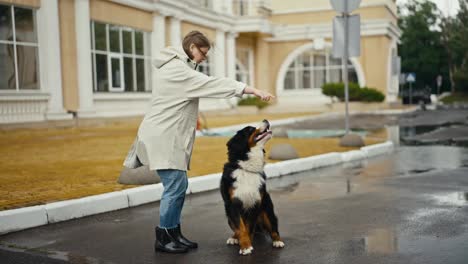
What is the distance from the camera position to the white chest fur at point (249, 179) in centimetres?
482

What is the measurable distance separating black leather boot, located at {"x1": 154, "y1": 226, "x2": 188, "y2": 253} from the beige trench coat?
636mm

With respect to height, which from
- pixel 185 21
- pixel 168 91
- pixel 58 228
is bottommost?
pixel 58 228

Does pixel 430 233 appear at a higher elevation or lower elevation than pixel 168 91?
lower

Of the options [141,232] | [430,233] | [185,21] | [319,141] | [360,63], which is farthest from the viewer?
[360,63]

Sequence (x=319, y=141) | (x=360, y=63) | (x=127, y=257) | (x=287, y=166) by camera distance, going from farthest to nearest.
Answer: (x=360, y=63) → (x=319, y=141) → (x=287, y=166) → (x=127, y=257)

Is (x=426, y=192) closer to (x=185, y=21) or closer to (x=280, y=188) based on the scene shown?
(x=280, y=188)

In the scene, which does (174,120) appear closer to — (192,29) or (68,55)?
(68,55)

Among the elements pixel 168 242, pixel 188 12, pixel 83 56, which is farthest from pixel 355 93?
pixel 168 242

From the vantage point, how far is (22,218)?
6.09m

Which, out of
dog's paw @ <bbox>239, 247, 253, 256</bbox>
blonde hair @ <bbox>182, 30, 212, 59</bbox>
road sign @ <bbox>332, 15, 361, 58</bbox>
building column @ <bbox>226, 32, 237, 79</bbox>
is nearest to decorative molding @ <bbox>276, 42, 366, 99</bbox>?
building column @ <bbox>226, 32, 237, 79</bbox>

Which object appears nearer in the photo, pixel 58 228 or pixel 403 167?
pixel 58 228

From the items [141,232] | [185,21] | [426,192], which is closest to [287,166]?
[426,192]

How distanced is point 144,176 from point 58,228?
2.15 meters

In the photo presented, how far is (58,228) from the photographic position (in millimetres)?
6094
